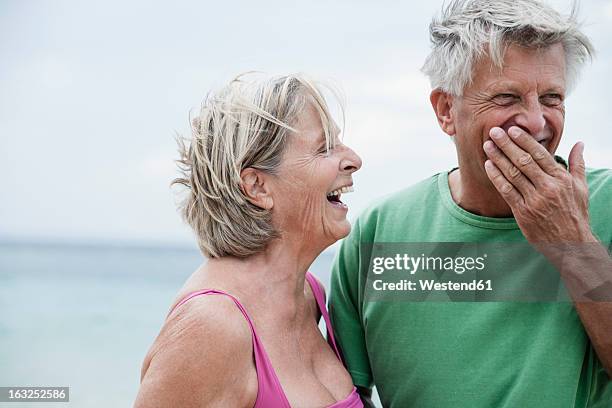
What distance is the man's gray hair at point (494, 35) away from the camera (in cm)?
259

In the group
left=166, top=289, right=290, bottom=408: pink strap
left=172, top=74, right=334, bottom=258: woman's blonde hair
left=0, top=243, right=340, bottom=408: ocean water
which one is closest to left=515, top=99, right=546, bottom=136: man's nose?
left=172, top=74, right=334, bottom=258: woman's blonde hair

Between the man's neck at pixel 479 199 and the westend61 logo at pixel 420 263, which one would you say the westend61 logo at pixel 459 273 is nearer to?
the westend61 logo at pixel 420 263

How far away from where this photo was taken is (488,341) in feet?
8.81

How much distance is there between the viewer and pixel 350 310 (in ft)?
9.86

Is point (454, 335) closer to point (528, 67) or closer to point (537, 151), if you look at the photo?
point (537, 151)

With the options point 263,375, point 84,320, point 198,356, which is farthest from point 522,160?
point 84,320

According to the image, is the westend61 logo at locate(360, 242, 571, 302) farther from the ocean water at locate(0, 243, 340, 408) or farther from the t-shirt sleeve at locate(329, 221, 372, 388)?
the ocean water at locate(0, 243, 340, 408)

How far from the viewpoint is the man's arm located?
2393mm

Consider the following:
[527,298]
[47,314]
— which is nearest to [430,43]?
[527,298]

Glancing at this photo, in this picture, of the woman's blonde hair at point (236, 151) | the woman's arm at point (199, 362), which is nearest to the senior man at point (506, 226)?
the woman's blonde hair at point (236, 151)

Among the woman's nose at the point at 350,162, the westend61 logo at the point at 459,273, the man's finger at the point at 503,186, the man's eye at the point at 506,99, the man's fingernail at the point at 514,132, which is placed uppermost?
the man's eye at the point at 506,99

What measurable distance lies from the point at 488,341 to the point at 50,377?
9.62 metres

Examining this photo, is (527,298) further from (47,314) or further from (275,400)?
(47,314)

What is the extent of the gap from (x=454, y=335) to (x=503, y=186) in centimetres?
56
